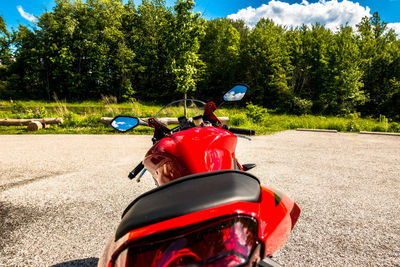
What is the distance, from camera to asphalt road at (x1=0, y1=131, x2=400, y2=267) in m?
1.81

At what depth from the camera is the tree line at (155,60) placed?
26.5m

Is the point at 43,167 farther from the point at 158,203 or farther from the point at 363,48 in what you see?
the point at 363,48

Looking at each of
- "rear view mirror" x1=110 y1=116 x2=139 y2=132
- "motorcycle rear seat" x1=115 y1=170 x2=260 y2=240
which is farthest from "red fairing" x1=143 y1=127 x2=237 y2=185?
"rear view mirror" x1=110 y1=116 x2=139 y2=132

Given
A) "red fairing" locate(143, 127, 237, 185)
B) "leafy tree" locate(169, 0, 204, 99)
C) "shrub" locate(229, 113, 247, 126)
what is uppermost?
"leafy tree" locate(169, 0, 204, 99)

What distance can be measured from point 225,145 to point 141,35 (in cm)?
3361

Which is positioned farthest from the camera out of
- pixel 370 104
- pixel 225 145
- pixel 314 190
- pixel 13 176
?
pixel 370 104

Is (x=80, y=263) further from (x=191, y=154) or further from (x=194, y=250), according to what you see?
(x=194, y=250)

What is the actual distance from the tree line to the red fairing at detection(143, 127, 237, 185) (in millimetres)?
25973

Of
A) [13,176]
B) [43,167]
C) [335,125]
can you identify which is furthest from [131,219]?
[335,125]

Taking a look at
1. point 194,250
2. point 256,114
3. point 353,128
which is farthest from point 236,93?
point 353,128

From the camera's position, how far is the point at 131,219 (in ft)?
1.84

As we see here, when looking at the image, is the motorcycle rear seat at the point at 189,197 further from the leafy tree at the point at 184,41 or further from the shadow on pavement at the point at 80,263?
the leafy tree at the point at 184,41

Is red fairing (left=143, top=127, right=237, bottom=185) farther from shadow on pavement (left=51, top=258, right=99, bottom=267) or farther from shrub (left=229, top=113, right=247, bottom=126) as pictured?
shrub (left=229, top=113, right=247, bottom=126)

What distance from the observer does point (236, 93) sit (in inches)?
69.3
